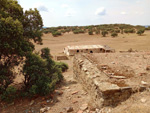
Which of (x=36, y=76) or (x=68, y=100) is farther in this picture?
(x=36, y=76)

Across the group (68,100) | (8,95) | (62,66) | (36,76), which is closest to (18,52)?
(36,76)

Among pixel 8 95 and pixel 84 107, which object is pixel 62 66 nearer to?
pixel 8 95

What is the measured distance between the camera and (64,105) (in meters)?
6.96

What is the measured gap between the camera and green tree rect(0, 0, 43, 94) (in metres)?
6.71

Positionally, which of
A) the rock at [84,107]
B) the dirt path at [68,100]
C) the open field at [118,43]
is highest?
the open field at [118,43]

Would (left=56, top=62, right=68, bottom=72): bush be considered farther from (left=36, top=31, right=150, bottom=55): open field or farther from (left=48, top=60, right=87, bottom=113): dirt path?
(left=36, top=31, right=150, bottom=55): open field

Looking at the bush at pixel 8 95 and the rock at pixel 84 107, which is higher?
the bush at pixel 8 95

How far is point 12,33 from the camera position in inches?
271

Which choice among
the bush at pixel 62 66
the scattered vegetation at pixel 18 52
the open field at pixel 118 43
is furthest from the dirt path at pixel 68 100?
the open field at pixel 118 43

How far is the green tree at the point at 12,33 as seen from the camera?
6715mm

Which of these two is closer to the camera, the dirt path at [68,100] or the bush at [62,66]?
the dirt path at [68,100]

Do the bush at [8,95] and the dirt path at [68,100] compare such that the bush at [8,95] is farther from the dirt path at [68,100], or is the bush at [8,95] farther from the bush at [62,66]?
the bush at [62,66]

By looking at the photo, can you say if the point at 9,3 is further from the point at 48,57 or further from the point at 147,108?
the point at 147,108

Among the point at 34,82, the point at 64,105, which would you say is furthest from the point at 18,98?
the point at 64,105
